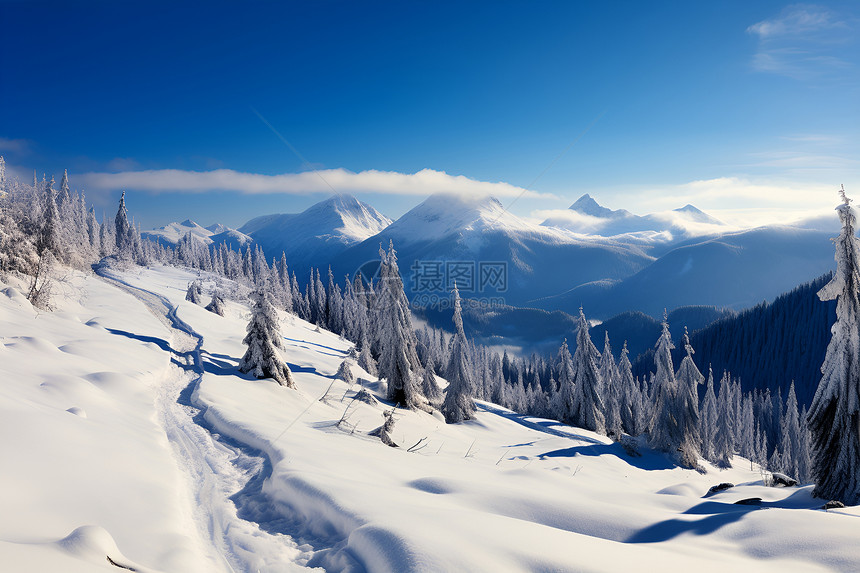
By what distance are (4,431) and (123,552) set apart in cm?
320

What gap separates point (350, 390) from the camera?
2408cm

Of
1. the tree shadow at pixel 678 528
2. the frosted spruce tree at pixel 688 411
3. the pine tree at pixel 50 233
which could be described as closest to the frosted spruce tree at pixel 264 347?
the tree shadow at pixel 678 528

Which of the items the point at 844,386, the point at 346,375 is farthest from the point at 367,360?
the point at 844,386

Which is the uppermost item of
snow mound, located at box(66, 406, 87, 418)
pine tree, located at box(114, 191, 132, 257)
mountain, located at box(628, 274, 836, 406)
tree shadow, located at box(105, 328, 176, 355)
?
pine tree, located at box(114, 191, 132, 257)

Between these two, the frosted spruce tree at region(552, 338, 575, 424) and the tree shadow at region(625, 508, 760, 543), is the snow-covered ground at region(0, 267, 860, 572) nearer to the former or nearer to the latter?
the tree shadow at region(625, 508, 760, 543)

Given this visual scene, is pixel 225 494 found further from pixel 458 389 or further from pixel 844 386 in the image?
pixel 458 389

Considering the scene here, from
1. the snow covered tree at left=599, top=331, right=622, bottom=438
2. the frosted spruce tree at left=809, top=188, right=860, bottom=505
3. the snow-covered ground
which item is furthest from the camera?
the snow covered tree at left=599, top=331, right=622, bottom=438

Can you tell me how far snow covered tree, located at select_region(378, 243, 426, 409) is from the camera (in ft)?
86.0

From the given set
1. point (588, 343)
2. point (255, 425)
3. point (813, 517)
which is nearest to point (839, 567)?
point (813, 517)

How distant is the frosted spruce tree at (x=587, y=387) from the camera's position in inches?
1406

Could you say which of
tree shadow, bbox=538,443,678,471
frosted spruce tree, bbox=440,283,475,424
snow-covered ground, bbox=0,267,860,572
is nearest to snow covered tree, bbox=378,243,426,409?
frosted spruce tree, bbox=440,283,475,424

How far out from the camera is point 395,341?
26625 millimetres

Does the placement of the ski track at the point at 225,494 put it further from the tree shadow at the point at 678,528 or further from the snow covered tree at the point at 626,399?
the snow covered tree at the point at 626,399

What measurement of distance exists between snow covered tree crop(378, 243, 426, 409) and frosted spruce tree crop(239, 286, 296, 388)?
24.5 ft
